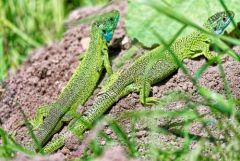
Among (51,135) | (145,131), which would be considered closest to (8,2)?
(51,135)

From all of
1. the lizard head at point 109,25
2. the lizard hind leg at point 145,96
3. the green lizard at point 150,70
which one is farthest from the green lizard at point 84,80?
the lizard hind leg at point 145,96

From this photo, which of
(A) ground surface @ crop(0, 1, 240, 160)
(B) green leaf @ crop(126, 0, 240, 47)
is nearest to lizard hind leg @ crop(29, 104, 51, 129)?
(A) ground surface @ crop(0, 1, 240, 160)

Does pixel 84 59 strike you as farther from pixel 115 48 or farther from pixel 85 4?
pixel 85 4

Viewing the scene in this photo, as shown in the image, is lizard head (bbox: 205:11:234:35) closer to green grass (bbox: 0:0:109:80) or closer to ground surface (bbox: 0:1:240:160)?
ground surface (bbox: 0:1:240:160)

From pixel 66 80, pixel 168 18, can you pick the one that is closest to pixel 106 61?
pixel 66 80

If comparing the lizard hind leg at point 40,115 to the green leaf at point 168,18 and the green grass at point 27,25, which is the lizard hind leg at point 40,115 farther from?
the green grass at point 27,25

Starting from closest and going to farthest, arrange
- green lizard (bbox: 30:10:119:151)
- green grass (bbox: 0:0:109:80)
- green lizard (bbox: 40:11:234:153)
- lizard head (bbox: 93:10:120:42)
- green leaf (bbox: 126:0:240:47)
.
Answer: green lizard (bbox: 40:11:234:153) → green lizard (bbox: 30:10:119:151) → green leaf (bbox: 126:0:240:47) → lizard head (bbox: 93:10:120:42) → green grass (bbox: 0:0:109:80)
